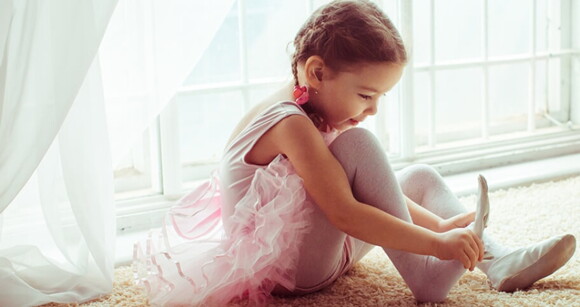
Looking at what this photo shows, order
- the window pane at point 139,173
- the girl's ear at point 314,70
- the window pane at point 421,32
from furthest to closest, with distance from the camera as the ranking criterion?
the window pane at point 421,32, the window pane at point 139,173, the girl's ear at point 314,70

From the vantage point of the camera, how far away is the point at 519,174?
2.76m

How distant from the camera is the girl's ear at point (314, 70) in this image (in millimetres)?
1585

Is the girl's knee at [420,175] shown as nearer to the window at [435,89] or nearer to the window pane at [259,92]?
the window at [435,89]

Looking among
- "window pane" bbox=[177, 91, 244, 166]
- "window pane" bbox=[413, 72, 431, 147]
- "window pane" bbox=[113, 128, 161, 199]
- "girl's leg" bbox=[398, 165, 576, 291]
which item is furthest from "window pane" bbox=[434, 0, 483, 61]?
"girl's leg" bbox=[398, 165, 576, 291]

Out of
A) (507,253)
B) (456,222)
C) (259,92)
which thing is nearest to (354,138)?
(456,222)

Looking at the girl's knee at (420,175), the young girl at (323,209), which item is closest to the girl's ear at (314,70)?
the young girl at (323,209)

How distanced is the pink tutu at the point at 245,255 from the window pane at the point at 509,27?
1.85m

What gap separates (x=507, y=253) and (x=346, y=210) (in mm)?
400

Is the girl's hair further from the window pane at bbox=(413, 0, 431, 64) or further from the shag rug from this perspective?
the window pane at bbox=(413, 0, 431, 64)

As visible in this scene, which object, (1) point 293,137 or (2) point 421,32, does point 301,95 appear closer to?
(1) point 293,137

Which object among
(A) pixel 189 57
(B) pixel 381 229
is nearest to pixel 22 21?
(A) pixel 189 57

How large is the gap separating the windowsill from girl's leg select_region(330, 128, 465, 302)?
1.02 m

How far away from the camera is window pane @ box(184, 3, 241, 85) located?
2.41 m

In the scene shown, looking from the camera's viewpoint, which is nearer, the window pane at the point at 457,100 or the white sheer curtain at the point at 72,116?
the white sheer curtain at the point at 72,116
